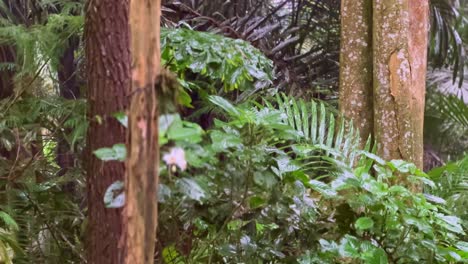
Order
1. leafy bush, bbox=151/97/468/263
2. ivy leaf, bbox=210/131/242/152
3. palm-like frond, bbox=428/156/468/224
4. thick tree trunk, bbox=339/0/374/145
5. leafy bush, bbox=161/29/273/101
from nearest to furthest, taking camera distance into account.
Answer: ivy leaf, bbox=210/131/242/152 < leafy bush, bbox=151/97/468/263 < leafy bush, bbox=161/29/273/101 < palm-like frond, bbox=428/156/468/224 < thick tree trunk, bbox=339/0/374/145

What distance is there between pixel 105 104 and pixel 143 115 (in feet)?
1.37

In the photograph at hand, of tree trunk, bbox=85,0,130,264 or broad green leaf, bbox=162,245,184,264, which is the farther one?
broad green leaf, bbox=162,245,184,264

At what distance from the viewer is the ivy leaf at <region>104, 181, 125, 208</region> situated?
0.82 metres

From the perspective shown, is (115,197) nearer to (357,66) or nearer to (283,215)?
(283,215)

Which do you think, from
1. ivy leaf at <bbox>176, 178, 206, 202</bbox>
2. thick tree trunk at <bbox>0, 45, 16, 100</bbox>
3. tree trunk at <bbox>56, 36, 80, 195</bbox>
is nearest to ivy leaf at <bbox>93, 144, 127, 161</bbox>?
ivy leaf at <bbox>176, 178, 206, 202</bbox>

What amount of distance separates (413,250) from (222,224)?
0.43m

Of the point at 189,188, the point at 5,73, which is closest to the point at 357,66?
the point at 189,188

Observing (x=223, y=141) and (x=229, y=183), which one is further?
(x=229, y=183)

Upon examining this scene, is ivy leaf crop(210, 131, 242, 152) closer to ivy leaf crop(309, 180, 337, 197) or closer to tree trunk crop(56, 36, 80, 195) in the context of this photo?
ivy leaf crop(309, 180, 337, 197)

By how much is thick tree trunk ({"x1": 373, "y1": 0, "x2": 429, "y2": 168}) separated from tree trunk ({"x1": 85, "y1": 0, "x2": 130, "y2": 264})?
97 cm

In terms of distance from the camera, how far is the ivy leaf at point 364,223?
1.17 meters

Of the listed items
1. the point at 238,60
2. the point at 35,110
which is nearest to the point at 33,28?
the point at 35,110

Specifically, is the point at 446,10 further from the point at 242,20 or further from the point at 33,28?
the point at 33,28

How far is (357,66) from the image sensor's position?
6.16 ft
